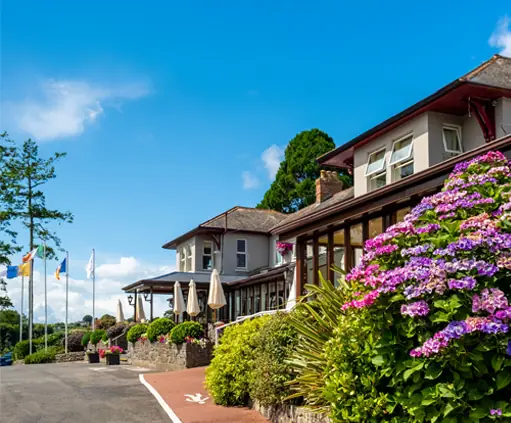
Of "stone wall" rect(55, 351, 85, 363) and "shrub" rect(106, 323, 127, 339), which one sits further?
"shrub" rect(106, 323, 127, 339)

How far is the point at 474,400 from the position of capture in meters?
5.52

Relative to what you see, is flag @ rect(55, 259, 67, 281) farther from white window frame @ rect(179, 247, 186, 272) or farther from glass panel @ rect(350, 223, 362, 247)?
glass panel @ rect(350, 223, 362, 247)

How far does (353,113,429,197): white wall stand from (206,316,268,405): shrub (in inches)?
252

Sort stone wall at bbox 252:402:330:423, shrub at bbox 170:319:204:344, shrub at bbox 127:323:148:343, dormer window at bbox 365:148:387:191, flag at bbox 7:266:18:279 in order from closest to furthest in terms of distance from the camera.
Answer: stone wall at bbox 252:402:330:423
dormer window at bbox 365:148:387:191
shrub at bbox 170:319:204:344
shrub at bbox 127:323:148:343
flag at bbox 7:266:18:279

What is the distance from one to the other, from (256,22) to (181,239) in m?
22.9

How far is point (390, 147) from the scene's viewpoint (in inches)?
696

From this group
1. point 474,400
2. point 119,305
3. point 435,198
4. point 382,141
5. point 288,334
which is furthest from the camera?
point 119,305

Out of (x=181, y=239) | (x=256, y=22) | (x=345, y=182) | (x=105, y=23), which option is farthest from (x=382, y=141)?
(x=345, y=182)

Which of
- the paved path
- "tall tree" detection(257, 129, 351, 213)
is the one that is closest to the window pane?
"tall tree" detection(257, 129, 351, 213)

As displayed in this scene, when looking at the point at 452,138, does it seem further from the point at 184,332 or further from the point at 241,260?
the point at 241,260

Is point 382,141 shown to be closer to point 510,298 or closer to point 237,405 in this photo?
point 237,405

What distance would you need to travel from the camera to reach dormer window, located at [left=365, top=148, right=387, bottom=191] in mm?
18062

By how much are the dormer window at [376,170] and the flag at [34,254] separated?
2638 centimetres

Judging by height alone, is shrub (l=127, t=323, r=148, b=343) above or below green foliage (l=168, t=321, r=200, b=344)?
below
